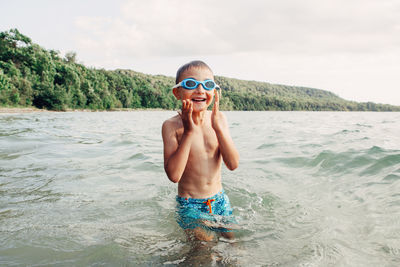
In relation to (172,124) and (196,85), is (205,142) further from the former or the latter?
(196,85)

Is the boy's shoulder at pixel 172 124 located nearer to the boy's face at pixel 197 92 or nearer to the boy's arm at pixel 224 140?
the boy's face at pixel 197 92

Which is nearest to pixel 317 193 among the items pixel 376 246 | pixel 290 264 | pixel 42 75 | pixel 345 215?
pixel 345 215

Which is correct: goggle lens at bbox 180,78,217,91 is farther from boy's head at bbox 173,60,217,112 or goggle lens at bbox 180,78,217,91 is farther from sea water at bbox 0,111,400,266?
sea water at bbox 0,111,400,266

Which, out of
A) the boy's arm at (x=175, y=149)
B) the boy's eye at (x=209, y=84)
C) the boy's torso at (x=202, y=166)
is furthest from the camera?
the boy's torso at (x=202, y=166)

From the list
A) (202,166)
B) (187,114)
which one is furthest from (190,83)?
(202,166)

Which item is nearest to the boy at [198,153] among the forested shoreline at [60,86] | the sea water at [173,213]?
the sea water at [173,213]

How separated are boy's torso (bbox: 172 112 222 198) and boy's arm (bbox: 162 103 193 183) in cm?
26

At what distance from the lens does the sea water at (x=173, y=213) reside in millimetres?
2154

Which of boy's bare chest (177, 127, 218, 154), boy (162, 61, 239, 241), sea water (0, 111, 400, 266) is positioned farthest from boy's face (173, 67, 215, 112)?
sea water (0, 111, 400, 266)

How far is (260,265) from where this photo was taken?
2.04m

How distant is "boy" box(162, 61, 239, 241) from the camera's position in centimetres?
234

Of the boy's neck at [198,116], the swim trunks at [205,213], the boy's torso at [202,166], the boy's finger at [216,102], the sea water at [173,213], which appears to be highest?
the boy's finger at [216,102]

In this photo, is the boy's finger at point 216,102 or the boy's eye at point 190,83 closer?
the boy's finger at point 216,102

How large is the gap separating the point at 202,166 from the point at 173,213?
2.55 feet
